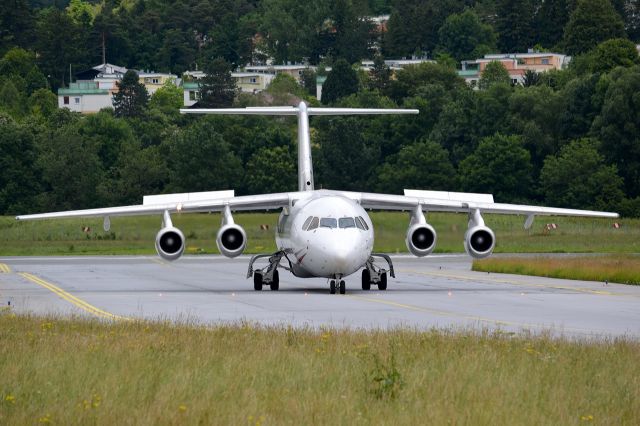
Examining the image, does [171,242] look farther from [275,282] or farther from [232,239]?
[275,282]

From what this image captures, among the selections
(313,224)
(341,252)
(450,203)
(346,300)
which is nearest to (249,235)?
(450,203)

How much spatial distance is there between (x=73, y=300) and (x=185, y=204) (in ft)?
18.2

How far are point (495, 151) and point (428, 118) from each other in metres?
19.7

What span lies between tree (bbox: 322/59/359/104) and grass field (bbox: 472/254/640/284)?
111 meters

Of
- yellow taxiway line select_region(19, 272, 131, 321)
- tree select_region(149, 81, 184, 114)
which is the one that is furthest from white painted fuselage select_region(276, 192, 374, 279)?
tree select_region(149, 81, 184, 114)

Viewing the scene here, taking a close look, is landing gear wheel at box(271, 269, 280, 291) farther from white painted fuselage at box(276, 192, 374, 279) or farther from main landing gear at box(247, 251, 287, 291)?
white painted fuselage at box(276, 192, 374, 279)

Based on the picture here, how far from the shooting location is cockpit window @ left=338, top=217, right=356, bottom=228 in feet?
114

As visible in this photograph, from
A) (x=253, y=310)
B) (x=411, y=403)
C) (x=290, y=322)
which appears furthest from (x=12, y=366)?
(x=253, y=310)

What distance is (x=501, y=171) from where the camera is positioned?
104m

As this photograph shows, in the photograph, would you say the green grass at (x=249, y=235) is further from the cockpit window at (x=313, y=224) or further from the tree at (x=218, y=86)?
the tree at (x=218, y=86)

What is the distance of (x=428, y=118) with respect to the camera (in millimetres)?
123500

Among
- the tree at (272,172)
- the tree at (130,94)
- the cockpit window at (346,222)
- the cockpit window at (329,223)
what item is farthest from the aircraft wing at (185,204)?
the tree at (130,94)

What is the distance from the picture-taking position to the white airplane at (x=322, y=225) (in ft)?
113

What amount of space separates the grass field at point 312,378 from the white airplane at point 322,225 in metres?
12.3
